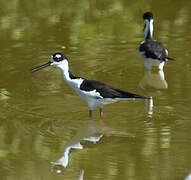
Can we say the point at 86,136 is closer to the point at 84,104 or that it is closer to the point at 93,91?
the point at 93,91

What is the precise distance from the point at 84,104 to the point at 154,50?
2159mm

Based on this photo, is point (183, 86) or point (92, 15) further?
point (92, 15)

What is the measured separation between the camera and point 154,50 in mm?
10523

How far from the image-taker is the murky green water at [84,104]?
7.01 m

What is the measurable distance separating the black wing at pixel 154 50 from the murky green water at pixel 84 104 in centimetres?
37

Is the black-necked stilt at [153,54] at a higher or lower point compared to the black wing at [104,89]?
higher

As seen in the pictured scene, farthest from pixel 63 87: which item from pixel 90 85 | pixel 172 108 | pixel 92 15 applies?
pixel 92 15

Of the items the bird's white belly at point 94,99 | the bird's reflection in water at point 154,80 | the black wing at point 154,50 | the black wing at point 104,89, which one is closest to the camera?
the black wing at point 104,89

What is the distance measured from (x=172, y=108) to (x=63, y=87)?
2.15 m

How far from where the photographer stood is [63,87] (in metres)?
9.81

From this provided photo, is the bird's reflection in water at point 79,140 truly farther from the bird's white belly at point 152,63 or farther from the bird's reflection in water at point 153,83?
the bird's white belly at point 152,63

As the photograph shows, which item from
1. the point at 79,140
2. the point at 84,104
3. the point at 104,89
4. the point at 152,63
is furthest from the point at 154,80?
the point at 79,140

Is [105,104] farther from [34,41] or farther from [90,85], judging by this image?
[34,41]

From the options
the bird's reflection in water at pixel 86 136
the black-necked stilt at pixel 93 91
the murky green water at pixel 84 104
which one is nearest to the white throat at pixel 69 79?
the black-necked stilt at pixel 93 91
